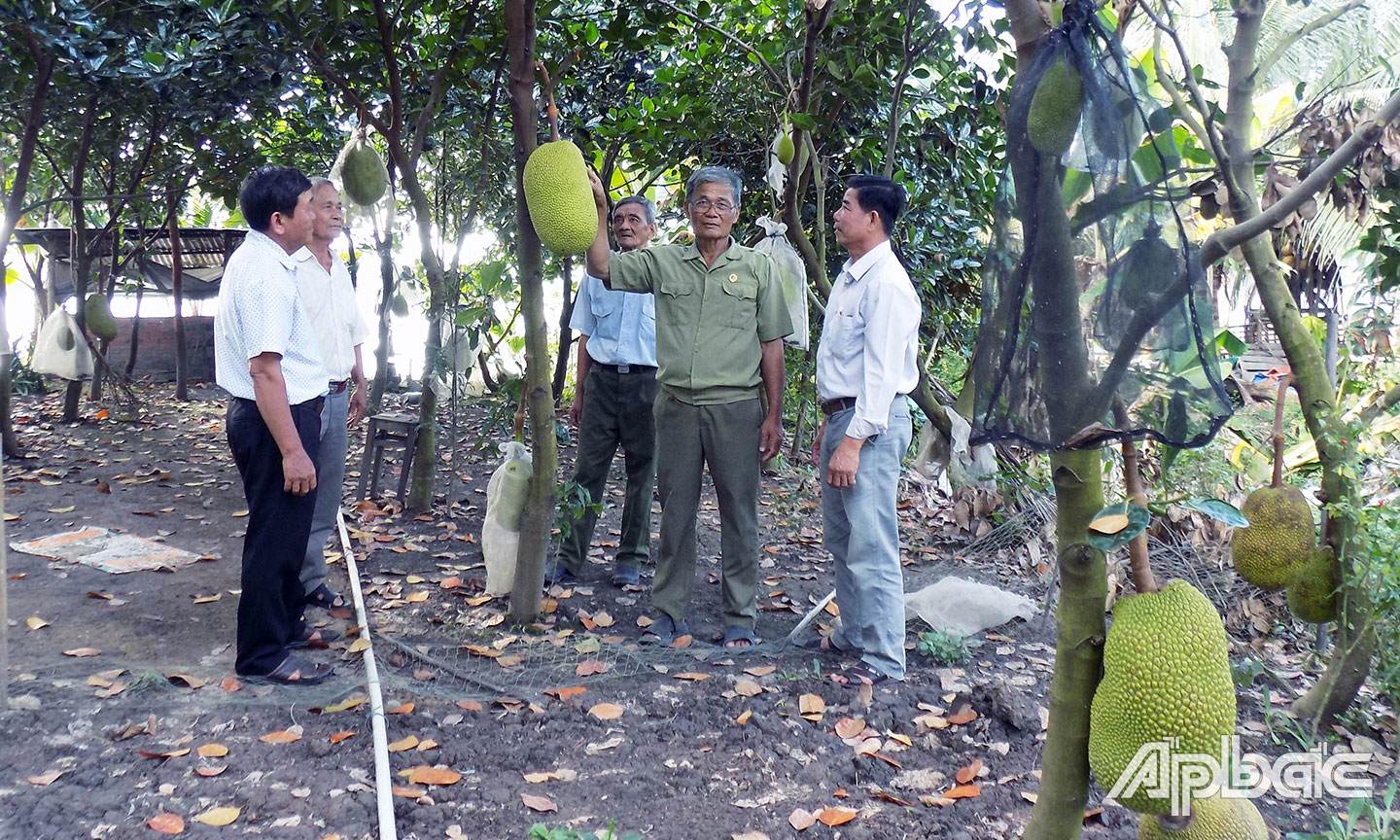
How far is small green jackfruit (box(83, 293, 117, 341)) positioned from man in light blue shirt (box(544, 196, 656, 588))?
5.72 meters

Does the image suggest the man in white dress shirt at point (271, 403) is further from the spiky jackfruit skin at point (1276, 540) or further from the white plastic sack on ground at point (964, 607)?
the spiky jackfruit skin at point (1276, 540)

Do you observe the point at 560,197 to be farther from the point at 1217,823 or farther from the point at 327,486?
the point at 1217,823

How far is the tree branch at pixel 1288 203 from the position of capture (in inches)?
45.3

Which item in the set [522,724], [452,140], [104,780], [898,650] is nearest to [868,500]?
[898,650]

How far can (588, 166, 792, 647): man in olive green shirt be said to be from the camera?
3574mm

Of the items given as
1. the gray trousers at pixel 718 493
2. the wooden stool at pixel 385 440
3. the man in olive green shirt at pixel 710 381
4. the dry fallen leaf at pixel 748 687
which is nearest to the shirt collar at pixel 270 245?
the man in olive green shirt at pixel 710 381

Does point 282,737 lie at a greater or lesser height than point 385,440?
lesser

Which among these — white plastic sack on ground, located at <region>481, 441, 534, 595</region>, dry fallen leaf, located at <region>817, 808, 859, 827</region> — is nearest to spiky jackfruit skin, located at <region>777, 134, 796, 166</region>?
white plastic sack on ground, located at <region>481, 441, 534, 595</region>

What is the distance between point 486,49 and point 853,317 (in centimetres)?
226

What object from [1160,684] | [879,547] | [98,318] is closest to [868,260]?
[879,547]

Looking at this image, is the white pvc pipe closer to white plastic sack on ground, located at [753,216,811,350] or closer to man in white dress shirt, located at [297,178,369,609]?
man in white dress shirt, located at [297,178,369,609]

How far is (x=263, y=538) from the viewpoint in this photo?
305 centimetres

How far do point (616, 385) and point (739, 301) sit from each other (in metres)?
0.96

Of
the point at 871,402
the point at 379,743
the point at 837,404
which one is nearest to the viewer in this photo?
the point at 379,743
